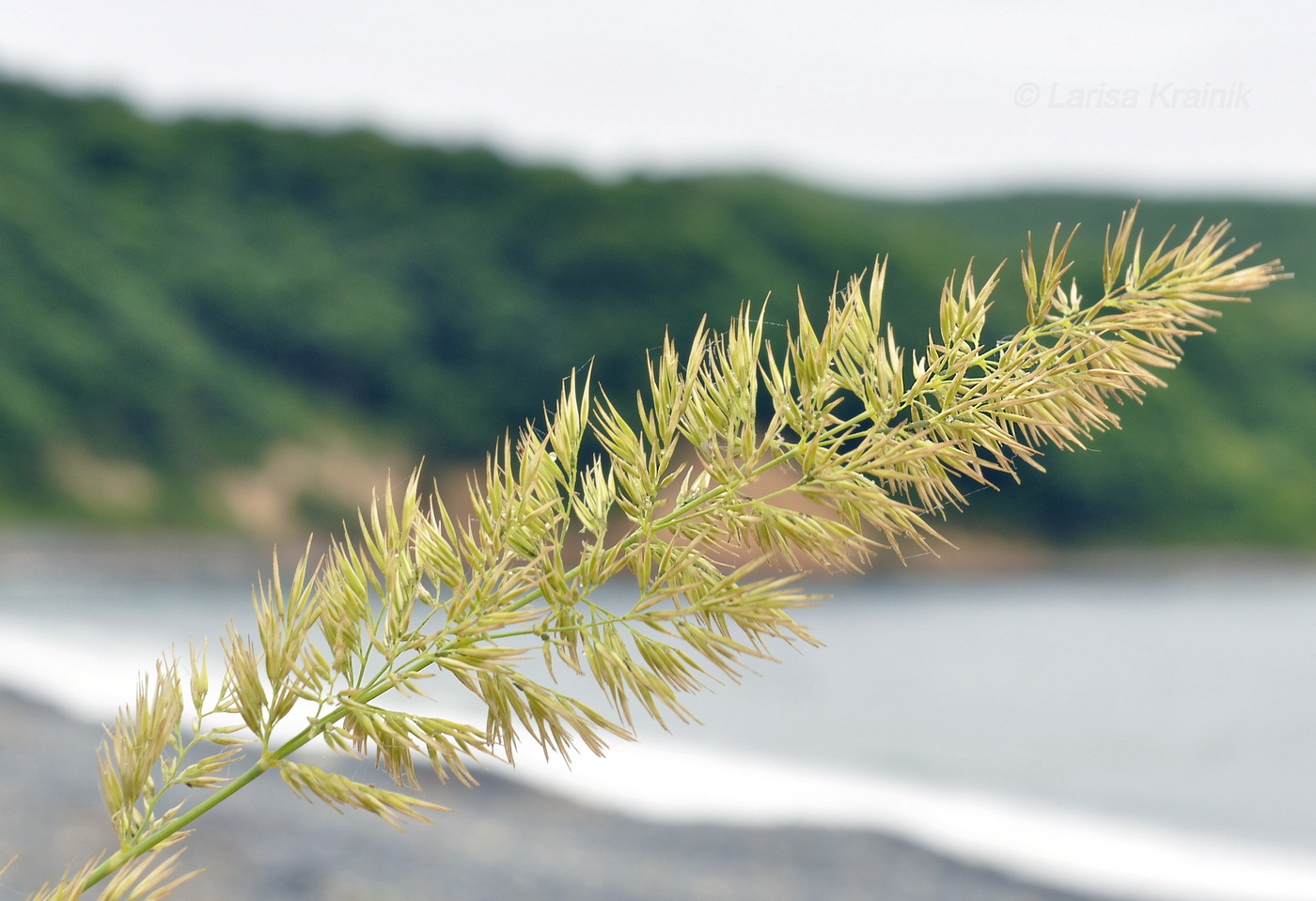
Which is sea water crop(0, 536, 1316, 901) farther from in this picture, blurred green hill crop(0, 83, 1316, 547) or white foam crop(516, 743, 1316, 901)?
blurred green hill crop(0, 83, 1316, 547)

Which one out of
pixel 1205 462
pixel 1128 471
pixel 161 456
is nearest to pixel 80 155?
pixel 161 456

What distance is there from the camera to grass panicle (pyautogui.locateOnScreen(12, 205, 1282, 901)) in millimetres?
547

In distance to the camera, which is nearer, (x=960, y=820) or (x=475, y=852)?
(x=475, y=852)

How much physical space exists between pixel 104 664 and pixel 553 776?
7812 mm

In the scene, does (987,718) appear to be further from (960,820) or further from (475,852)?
(475,852)

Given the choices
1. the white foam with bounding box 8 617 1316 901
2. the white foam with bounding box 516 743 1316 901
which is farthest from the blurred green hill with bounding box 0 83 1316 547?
the white foam with bounding box 516 743 1316 901

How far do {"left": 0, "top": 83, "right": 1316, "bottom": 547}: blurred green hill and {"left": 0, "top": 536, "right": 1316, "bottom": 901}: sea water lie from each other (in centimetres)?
284

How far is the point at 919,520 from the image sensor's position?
1.90 ft

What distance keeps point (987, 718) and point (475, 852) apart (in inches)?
552

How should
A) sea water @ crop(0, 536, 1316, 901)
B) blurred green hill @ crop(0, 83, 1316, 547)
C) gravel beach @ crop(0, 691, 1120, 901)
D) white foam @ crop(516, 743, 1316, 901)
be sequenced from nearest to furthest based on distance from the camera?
gravel beach @ crop(0, 691, 1120, 901) < white foam @ crop(516, 743, 1316, 901) < sea water @ crop(0, 536, 1316, 901) < blurred green hill @ crop(0, 83, 1316, 547)

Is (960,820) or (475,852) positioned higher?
(960,820)

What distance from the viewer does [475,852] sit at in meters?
7.64

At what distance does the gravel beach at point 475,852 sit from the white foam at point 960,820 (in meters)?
0.56

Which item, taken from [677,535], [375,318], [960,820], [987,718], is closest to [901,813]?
[960,820]
